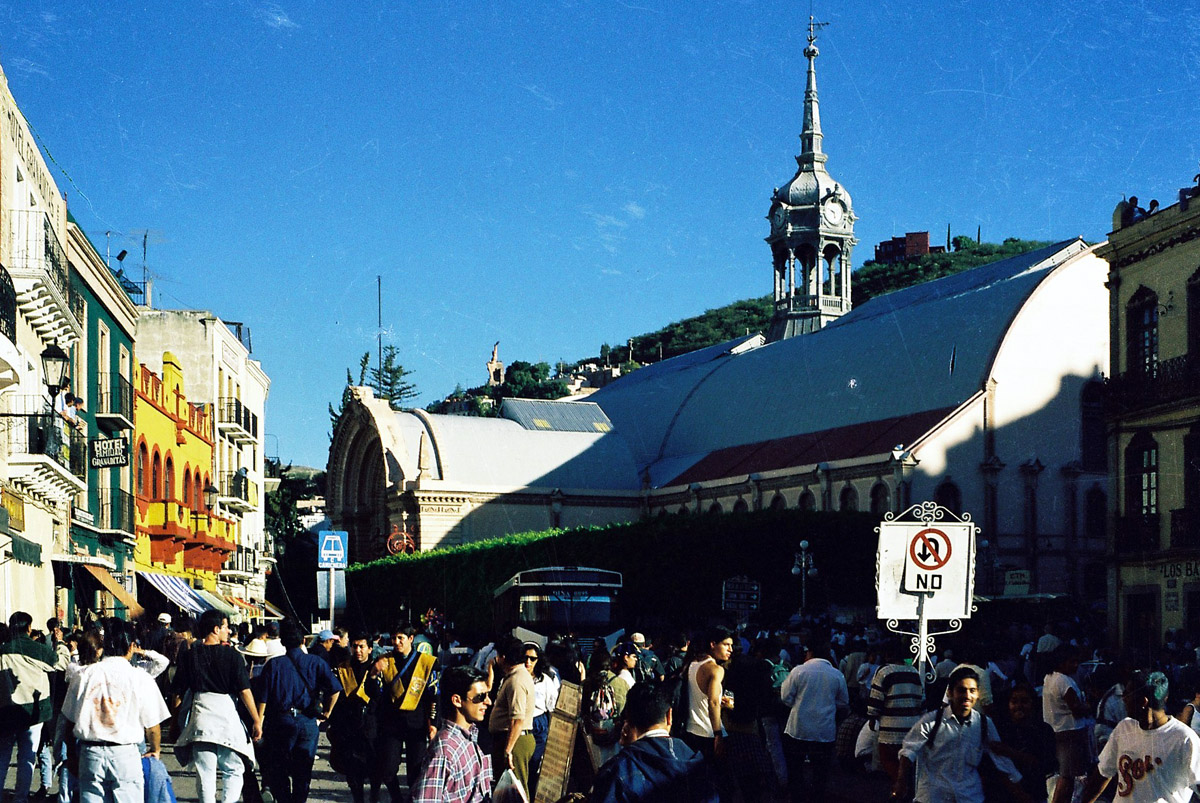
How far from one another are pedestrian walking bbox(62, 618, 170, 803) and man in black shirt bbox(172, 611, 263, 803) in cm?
50

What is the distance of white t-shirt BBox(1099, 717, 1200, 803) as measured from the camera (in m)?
8.71

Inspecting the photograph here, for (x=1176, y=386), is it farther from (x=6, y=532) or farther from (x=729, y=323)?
(x=729, y=323)

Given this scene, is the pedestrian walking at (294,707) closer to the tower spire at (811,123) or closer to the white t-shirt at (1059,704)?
the white t-shirt at (1059,704)

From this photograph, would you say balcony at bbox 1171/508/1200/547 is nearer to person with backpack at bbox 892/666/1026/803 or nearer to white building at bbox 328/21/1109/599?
white building at bbox 328/21/1109/599

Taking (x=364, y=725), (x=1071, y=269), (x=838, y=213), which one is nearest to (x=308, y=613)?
(x=838, y=213)

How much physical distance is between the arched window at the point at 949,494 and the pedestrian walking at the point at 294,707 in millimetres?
43351

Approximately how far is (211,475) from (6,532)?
1170 inches

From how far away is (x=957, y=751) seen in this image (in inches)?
370

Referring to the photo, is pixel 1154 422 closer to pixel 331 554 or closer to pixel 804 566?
pixel 804 566

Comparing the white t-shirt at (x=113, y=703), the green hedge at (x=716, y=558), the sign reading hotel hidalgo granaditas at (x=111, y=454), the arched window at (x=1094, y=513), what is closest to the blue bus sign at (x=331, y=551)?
the sign reading hotel hidalgo granaditas at (x=111, y=454)

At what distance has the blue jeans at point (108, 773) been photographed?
1078 cm

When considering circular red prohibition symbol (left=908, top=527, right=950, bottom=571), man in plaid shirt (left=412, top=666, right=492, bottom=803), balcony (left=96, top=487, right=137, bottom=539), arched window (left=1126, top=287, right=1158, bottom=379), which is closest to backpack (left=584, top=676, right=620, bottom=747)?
circular red prohibition symbol (left=908, top=527, right=950, bottom=571)

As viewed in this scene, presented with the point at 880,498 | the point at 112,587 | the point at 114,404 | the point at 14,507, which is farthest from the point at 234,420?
the point at 14,507

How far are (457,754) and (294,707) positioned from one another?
5.81m
